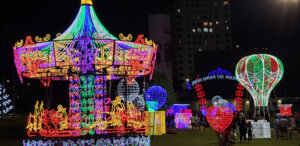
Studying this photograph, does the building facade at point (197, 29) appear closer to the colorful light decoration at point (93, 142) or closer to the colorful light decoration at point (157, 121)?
the colorful light decoration at point (157, 121)

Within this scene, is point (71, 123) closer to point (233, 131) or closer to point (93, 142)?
point (93, 142)

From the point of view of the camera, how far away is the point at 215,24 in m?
99.3

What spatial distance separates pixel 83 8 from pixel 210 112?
677cm

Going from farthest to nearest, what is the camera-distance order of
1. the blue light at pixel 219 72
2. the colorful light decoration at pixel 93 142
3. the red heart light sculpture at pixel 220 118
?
the blue light at pixel 219 72 < the red heart light sculpture at pixel 220 118 < the colorful light decoration at pixel 93 142

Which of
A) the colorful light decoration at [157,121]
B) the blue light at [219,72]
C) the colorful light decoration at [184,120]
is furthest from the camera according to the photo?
the blue light at [219,72]

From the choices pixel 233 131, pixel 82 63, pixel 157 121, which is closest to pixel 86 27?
pixel 82 63

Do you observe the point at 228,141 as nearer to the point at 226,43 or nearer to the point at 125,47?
the point at 125,47

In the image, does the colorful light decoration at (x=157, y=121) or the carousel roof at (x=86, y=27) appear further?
the colorful light decoration at (x=157, y=121)

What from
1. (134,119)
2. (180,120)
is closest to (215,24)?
(180,120)

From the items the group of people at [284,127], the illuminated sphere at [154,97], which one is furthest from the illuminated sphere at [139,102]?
the group of people at [284,127]

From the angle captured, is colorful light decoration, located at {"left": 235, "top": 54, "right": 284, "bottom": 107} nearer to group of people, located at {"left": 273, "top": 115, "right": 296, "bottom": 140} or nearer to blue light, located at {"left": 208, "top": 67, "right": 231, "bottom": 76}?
group of people, located at {"left": 273, "top": 115, "right": 296, "bottom": 140}

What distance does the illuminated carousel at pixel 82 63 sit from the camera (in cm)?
1369

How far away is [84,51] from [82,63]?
0.49 metres

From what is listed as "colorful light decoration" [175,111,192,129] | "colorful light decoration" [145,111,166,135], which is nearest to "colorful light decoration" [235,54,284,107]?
"colorful light decoration" [145,111,166,135]
